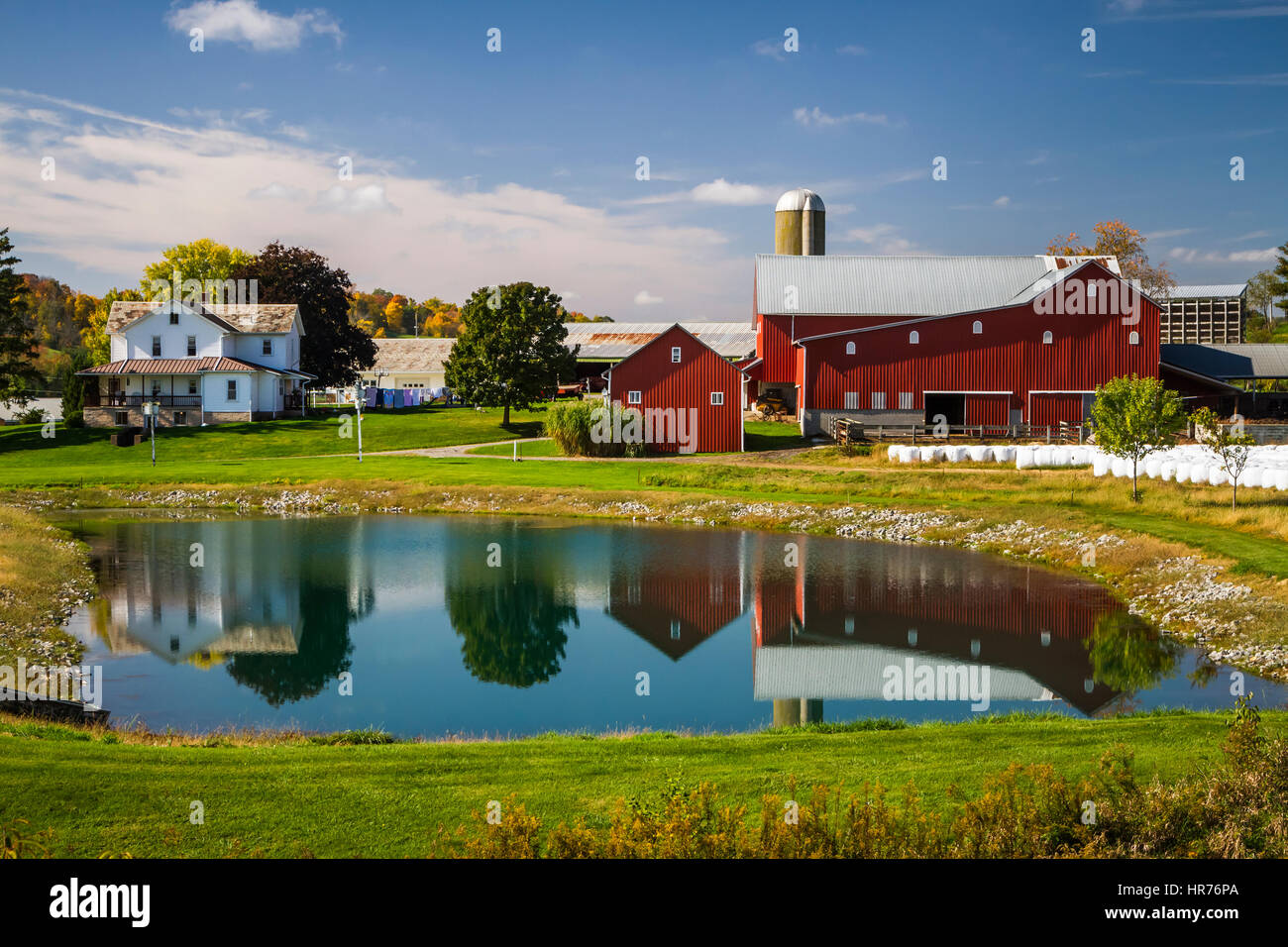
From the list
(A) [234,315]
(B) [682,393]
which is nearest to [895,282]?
(B) [682,393]

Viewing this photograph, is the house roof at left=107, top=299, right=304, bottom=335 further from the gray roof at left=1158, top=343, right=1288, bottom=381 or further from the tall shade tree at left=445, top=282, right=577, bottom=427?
the gray roof at left=1158, top=343, right=1288, bottom=381

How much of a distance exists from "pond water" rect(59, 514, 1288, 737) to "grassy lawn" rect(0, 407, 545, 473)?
2245 cm

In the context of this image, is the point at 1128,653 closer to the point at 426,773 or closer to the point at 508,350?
the point at 426,773

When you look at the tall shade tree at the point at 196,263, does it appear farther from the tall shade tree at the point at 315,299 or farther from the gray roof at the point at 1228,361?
the gray roof at the point at 1228,361

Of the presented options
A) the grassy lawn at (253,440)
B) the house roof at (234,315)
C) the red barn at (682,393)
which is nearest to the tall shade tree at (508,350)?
the grassy lawn at (253,440)

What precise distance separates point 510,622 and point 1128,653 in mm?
12379

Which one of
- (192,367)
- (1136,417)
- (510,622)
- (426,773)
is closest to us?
(426,773)

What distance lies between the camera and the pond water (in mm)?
16609

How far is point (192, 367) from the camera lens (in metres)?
64.9

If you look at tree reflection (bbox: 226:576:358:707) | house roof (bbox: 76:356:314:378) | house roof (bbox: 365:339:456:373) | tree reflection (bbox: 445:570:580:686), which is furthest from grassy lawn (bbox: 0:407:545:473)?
tree reflection (bbox: 226:576:358:707)

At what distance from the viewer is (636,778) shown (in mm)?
10938

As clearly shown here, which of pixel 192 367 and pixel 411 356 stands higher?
pixel 411 356

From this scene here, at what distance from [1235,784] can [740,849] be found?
15.9ft

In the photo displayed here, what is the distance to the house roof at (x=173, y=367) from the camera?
2506 inches
